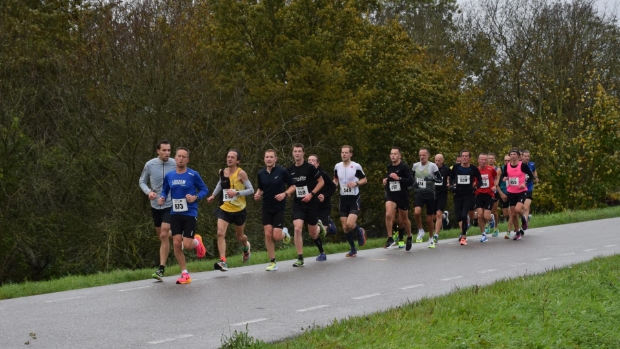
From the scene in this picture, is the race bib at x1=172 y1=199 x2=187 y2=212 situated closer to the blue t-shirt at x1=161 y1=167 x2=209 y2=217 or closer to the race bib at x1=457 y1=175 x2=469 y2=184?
the blue t-shirt at x1=161 y1=167 x2=209 y2=217

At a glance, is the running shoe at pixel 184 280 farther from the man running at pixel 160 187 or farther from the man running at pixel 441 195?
the man running at pixel 441 195

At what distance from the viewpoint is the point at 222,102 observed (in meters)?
29.1

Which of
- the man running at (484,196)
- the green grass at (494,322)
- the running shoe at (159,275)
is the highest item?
the man running at (484,196)

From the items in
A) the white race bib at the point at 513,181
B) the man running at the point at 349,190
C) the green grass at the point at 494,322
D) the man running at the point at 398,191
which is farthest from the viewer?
the white race bib at the point at 513,181

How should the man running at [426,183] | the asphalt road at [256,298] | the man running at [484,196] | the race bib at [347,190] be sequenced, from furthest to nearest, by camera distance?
the man running at [484,196] → the man running at [426,183] → the race bib at [347,190] → the asphalt road at [256,298]

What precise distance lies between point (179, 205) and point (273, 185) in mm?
2049

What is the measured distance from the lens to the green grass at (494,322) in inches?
284

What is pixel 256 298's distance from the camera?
1070 centimetres

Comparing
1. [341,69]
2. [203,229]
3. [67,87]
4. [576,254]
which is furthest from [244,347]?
[341,69]

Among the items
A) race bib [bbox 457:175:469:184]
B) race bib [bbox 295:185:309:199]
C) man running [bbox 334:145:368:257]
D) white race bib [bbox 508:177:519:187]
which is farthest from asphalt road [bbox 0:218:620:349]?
white race bib [bbox 508:177:519:187]

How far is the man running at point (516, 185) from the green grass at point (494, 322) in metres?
9.28

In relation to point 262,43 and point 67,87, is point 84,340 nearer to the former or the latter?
point 67,87

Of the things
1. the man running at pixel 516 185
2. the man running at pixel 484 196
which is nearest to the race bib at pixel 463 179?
the man running at pixel 484 196

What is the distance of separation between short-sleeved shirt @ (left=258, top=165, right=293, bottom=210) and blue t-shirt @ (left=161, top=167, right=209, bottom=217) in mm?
1662
